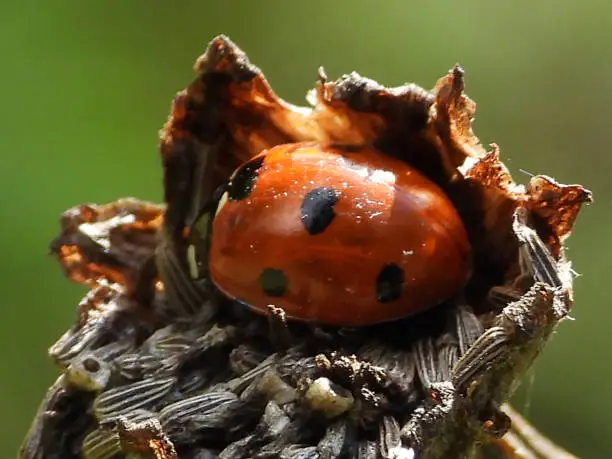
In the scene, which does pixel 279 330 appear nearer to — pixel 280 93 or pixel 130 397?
pixel 130 397

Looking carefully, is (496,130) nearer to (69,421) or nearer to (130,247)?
(130,247)

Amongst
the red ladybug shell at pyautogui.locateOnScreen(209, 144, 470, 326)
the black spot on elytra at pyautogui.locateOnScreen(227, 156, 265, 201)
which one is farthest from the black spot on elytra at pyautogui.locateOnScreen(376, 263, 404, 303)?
the black spot on elytra at pyautogui.locateOnScreen(227, 156, 265, 201)

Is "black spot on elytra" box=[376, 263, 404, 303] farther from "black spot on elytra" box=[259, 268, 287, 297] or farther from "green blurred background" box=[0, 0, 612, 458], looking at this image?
"green blurred background" box=[0, 0, 612, 458]

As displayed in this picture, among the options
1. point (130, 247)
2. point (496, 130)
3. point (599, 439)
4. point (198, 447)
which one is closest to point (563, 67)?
point (496, 130)

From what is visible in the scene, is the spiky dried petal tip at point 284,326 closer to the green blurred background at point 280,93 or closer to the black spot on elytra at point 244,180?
the black spot on elytra at point 244,180

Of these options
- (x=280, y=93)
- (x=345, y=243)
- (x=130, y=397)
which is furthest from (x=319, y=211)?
(x=280, y=93)
